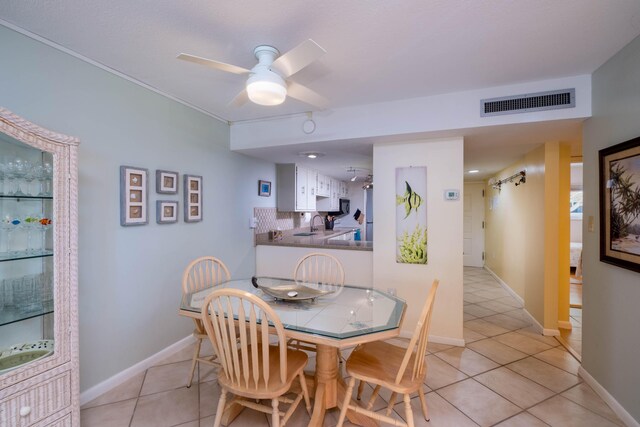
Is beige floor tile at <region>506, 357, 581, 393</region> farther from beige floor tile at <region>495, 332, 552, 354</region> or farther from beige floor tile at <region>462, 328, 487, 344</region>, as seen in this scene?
beige floor tile at <region>462, 328, 487, 344</region>

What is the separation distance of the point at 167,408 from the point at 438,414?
1.78m

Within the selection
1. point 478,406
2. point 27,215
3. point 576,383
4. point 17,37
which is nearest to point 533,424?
point 478,406

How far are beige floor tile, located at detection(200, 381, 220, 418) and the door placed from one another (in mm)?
5977

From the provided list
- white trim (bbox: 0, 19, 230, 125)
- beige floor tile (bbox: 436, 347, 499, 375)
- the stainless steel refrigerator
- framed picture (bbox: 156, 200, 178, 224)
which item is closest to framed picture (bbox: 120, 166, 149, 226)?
framed picture (bbox: 156, 200, 178, 224)

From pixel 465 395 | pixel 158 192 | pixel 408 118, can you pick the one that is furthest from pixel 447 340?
pixel 158 192

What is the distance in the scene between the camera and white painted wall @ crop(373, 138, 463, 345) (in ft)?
9.17

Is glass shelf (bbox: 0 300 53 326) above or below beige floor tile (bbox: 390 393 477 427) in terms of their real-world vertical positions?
above

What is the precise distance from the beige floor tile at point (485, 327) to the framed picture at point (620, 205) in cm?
150

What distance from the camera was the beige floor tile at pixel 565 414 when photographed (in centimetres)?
175

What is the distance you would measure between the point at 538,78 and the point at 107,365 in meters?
3.93

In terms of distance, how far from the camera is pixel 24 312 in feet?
4.91

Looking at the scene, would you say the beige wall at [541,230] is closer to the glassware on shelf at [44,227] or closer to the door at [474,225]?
the door at [474,225]

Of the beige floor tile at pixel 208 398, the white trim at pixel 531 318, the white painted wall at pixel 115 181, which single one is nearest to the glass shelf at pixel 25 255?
the white painted wall at pixel 115 181

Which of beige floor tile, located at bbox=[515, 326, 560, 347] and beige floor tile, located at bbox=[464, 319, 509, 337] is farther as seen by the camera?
beige floor tile, located at bbox=[464, 319, 509, 337]
